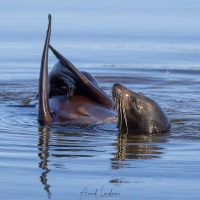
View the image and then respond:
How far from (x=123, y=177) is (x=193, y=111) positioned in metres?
3.96

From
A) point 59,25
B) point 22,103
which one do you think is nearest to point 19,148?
point 22,103

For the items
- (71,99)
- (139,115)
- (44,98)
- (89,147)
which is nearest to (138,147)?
(89,147)

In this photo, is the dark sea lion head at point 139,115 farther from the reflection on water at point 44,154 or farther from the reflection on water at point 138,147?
the reflection on water at point 44,154

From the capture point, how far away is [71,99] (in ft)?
33.8

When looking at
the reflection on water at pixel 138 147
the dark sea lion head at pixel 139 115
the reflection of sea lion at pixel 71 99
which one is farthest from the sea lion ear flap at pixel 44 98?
the reflection on water at pixel 138 147

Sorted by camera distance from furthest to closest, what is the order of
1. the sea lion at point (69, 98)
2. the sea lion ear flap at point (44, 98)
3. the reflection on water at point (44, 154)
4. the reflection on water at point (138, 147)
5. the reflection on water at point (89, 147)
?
the sea lion at point (69, 98) < the sea lion ear flap at point (44, 98) < the reflection on water at point (138, 147) < the reflection on water at point (89, 147) < the reflection on water at point (44, 154)

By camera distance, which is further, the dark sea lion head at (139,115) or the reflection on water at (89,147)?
the dark sea lion head at (139,115)

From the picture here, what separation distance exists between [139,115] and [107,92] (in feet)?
10.8

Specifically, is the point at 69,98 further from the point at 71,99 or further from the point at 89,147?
the point at 89,147

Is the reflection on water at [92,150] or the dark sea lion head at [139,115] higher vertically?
the dark sea lion head at [139,115]

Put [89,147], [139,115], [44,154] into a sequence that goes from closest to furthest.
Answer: [44,154] → [89,147] → [139,115]

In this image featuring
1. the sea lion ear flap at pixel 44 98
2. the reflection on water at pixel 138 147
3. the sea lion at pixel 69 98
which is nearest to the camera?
the reflection on water at pixel 138 147

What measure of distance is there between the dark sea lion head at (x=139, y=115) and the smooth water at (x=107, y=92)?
147mm

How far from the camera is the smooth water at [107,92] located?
23.7 ft
